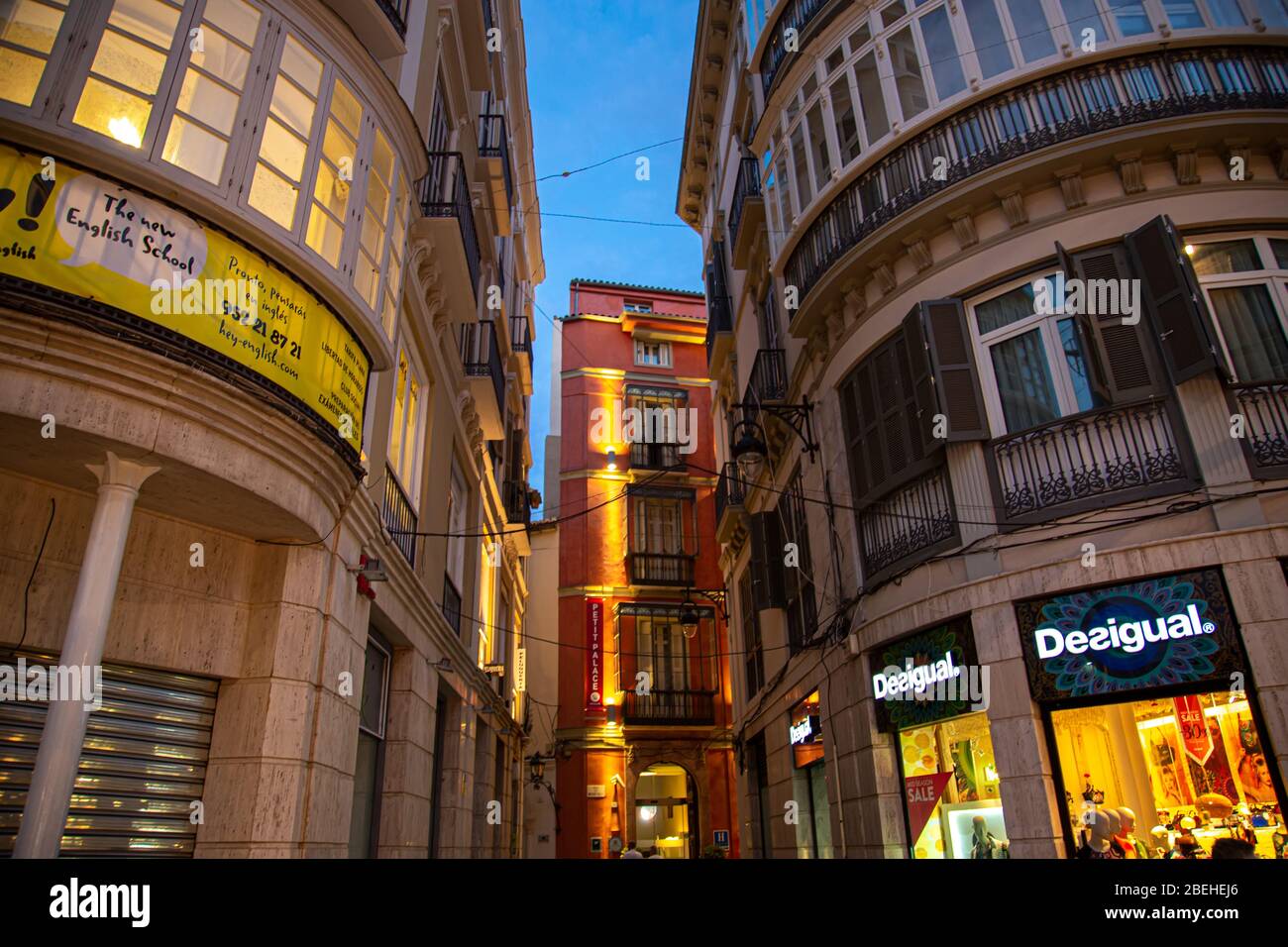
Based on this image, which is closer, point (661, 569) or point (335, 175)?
point (335, 175)

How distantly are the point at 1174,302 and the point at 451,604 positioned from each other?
39.3 ft

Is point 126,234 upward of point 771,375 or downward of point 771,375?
downward

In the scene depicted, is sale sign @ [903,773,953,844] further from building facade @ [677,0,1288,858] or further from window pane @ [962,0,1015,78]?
window pane @ [962,0,1015,78]

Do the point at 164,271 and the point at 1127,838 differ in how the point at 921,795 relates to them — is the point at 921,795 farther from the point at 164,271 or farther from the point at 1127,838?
the point at 164,271

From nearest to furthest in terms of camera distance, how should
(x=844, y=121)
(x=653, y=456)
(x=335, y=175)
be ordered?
(x=335, y=175), (x=844, y=121), (x=653, y=456)

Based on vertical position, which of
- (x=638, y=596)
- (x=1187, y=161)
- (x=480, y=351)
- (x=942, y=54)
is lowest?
(x=1187, y=161)

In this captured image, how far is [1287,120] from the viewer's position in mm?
8883

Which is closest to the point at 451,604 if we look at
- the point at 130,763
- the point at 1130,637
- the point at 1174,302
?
the point at 130,763

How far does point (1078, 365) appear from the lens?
9266mm

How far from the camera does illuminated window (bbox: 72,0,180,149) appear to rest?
5.88m

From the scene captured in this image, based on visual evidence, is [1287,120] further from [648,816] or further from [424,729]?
[648,816]

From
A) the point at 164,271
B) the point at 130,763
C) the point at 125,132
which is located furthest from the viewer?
the point at 130,763

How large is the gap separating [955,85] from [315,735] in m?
11.4

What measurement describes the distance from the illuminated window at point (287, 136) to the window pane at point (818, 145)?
26.8 ft
